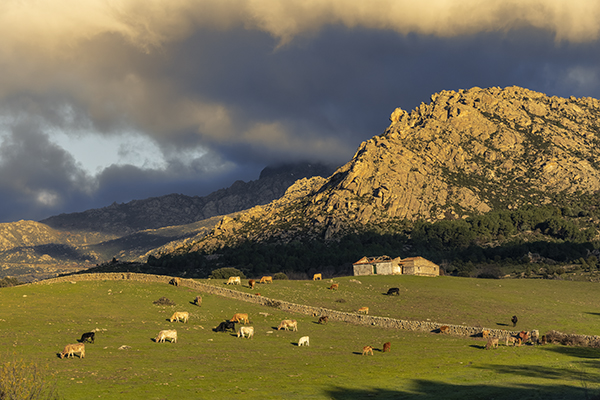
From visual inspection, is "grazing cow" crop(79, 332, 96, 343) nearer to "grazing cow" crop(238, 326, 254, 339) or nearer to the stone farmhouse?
"grazing cow" crop(238, 326, 254, 339)

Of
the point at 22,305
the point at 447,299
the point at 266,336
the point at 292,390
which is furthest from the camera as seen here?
the point at 447,299

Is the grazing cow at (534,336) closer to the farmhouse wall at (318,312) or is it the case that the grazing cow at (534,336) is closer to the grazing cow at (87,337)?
the farmhouse wall at (318,312)

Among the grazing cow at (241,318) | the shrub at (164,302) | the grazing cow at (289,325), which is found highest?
the shrub at (164,302)

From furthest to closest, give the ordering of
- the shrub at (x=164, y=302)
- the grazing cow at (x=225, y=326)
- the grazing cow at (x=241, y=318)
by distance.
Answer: the shrub at (x=164, y=302) → the grazing cow at (x=241, y=318) → the grazing cow at (x=225, y=326)

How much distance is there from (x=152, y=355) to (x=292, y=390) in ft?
40.1

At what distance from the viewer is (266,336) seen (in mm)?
45781

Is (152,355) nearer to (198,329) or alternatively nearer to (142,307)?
(198,329)

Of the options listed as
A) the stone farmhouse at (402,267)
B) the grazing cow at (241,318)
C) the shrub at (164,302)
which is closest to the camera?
the grazing cow at (241,318)

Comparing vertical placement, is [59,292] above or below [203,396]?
above

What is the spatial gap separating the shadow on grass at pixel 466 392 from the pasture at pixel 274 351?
0.06 m

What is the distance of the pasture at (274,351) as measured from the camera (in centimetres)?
2655

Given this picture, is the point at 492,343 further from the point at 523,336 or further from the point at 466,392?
the point at 466,392

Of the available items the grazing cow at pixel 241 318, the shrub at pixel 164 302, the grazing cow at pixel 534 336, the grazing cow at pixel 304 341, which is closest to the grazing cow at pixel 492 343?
the grazing cow at pixel 534 336

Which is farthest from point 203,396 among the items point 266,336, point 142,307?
point 142,307
